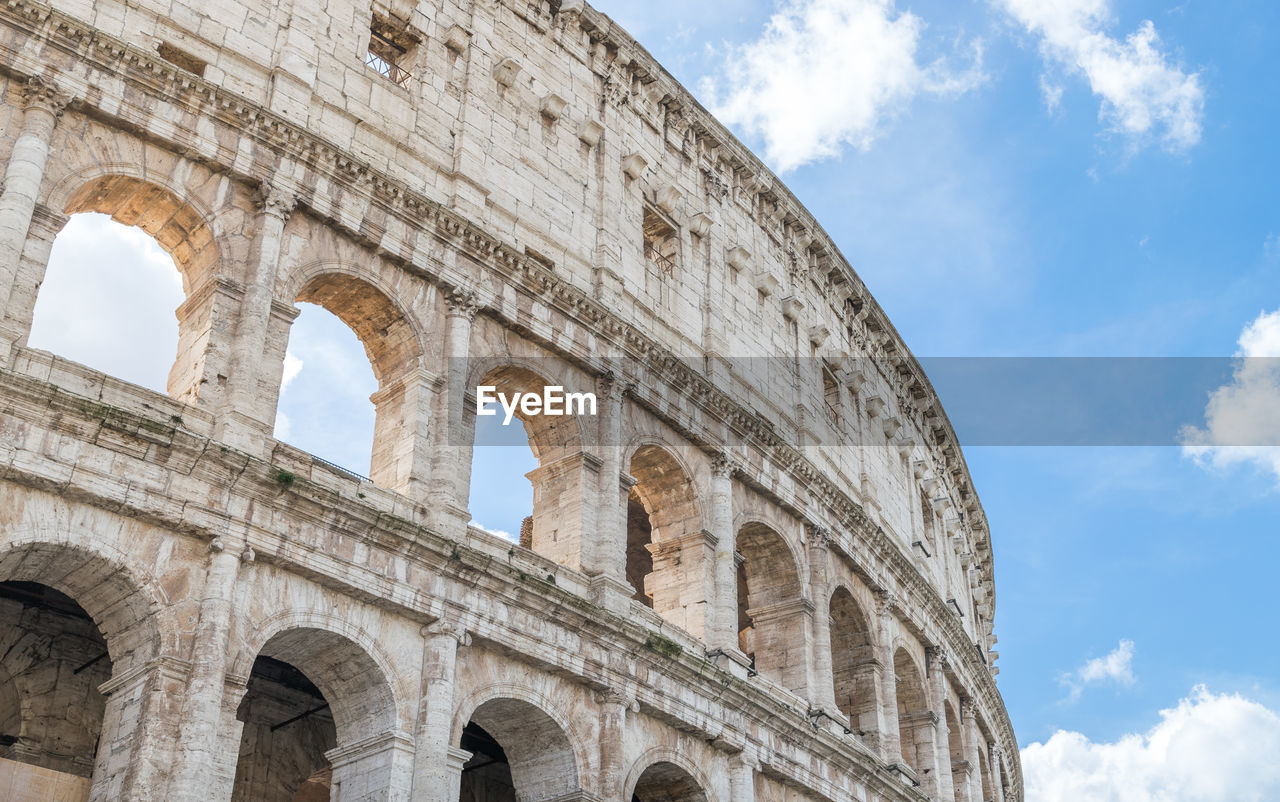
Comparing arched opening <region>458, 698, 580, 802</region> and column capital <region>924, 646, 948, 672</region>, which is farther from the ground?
column capital <region>924, 646, 948, 672</region>

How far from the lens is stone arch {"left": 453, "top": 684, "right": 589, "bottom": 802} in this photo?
17.1m

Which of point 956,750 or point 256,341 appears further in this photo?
point 956,750

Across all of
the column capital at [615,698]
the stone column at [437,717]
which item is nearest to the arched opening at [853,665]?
the column capital at [615,698]

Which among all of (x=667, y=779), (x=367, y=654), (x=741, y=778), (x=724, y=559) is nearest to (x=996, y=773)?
(x=724, y=559)

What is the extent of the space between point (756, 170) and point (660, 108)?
115 inches

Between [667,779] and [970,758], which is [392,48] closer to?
[667,779]

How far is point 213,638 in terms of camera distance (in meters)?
14.2

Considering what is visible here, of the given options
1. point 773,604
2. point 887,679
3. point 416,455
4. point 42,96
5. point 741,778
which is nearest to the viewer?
point 42,96

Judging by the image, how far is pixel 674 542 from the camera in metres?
21.8

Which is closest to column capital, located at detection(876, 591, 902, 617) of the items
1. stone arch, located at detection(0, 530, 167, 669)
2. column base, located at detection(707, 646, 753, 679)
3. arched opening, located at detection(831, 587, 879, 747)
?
arched opening, located at detection(831, 587, 879, 747)

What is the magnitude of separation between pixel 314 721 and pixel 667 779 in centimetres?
492

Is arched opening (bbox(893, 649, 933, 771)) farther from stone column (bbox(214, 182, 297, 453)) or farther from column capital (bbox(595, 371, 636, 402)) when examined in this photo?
stone column (bbox(214, 182, 297, 453))

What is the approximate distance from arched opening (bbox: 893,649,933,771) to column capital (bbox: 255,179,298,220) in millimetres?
15274

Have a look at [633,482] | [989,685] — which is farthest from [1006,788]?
[633,482]
